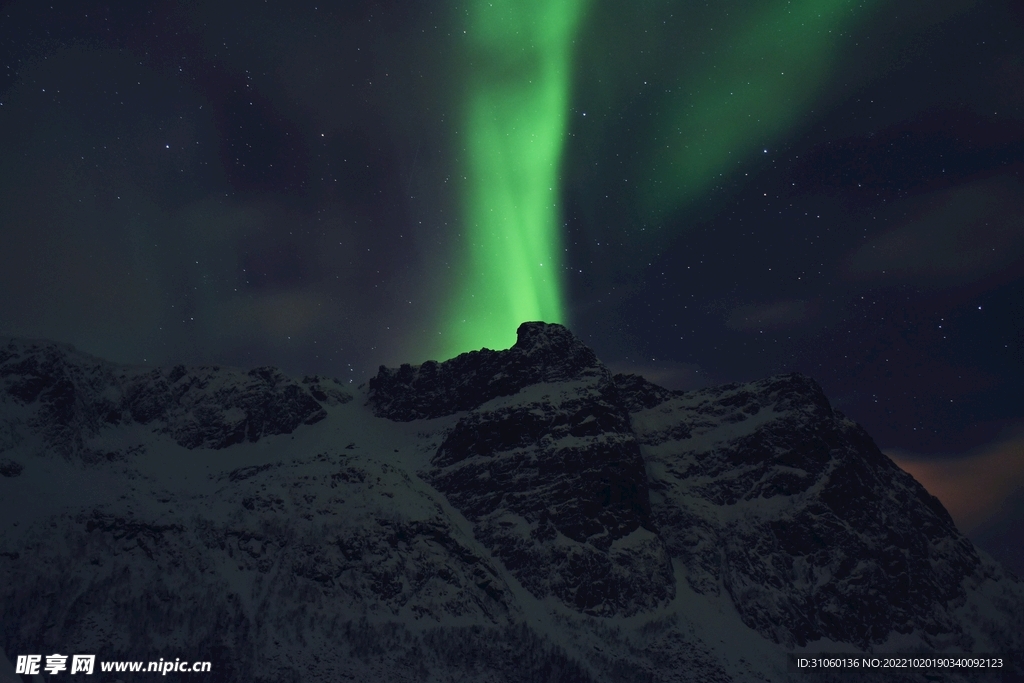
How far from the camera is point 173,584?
595 feet

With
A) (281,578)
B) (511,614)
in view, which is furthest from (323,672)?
(511,614)

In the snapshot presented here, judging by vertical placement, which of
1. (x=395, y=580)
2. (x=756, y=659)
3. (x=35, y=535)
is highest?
(x=35, y=535)

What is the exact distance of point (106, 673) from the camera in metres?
156

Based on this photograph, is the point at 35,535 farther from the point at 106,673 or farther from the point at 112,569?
the point at 106,673

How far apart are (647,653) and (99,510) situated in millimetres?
137565

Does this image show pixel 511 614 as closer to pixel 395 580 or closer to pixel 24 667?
pixel 395 580

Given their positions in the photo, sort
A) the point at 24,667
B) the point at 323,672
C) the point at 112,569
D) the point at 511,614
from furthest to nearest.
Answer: the point at 511,614 < the point at 112,569 < the point at 323,672 < the point at 24,667

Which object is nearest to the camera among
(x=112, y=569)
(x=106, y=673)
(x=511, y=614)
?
(x=106, y=673)

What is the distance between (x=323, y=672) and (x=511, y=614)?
47478mm

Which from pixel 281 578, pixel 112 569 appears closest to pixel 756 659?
pixel 281 578

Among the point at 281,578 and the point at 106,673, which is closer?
the point at 106,673

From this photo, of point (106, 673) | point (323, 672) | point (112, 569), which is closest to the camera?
point (106, 673)

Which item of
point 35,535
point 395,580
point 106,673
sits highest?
point 35,535

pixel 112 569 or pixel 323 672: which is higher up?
pixel 112 569
